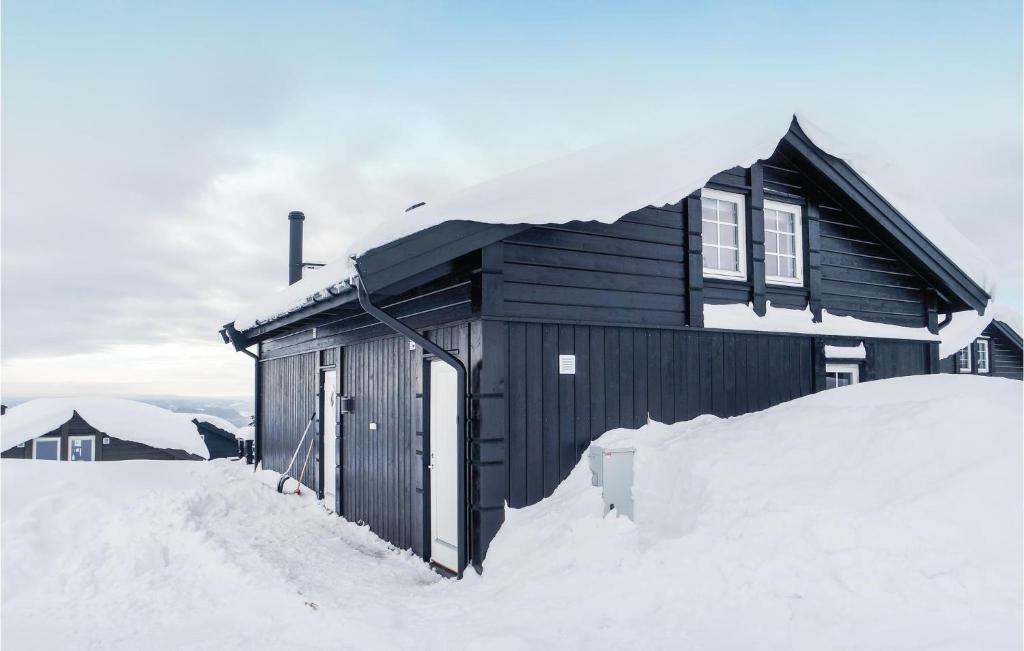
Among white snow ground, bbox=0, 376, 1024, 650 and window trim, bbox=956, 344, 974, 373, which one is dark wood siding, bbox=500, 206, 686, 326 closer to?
white snow ground, bbox=0, 376, 1024, 650

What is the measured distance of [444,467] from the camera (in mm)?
7254

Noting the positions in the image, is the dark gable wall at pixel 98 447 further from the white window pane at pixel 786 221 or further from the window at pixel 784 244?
the white window pane at pixel 786 221

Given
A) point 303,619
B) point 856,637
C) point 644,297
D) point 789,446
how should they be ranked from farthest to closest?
point 644,297, point 789,446, point 303,619, point 856,637

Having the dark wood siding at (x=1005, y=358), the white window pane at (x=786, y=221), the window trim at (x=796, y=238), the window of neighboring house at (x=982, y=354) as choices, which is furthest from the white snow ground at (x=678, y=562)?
the dark wood siding at (x=1005, y=358)

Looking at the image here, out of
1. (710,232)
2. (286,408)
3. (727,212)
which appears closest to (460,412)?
(710,232)

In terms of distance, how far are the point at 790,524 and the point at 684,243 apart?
4203 mm

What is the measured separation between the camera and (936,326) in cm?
1057

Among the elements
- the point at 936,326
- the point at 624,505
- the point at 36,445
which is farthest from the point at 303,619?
the point at 36,445

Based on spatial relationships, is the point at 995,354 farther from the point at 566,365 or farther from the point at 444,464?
the point at 444,464

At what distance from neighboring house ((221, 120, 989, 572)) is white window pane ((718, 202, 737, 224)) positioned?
3 cm

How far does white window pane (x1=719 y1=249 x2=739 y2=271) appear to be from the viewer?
8789mm

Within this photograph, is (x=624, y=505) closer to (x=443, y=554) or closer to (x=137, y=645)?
(x=443, y=554)

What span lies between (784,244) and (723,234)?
3.95 ft

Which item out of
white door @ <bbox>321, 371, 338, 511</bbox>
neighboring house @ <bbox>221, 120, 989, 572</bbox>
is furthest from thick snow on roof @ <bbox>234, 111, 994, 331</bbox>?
white door @ <bbox>321, 371, 338, 511</bbox>
